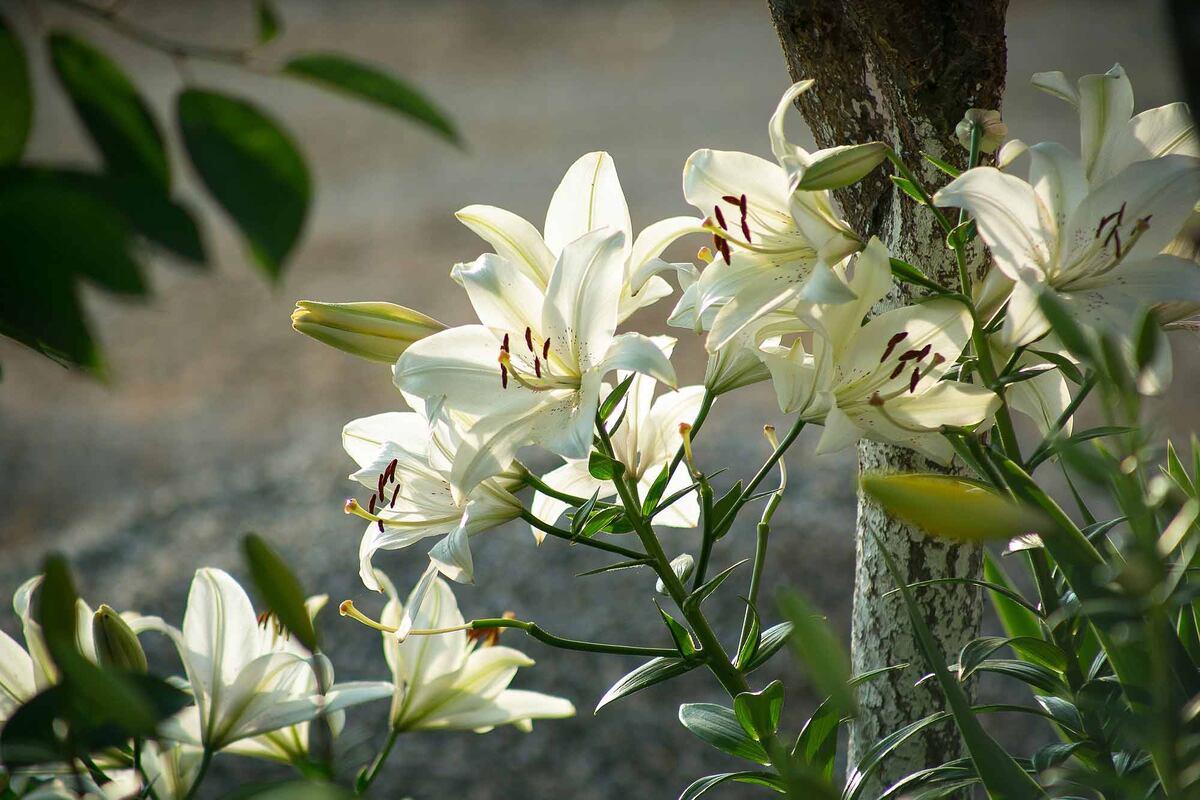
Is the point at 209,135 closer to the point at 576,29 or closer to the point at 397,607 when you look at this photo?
the point at 397,607

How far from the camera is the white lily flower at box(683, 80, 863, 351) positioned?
41 centimetres

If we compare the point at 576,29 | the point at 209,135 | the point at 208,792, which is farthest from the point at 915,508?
the point at 576,29

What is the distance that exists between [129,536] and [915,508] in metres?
2.10

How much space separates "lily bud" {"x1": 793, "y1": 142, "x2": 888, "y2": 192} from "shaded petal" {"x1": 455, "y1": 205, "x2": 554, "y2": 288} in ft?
0.38

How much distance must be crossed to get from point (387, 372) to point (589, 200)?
2.58m

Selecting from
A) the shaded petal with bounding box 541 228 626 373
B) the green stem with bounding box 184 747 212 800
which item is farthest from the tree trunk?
the green stem with bounding box 184 747 212 800

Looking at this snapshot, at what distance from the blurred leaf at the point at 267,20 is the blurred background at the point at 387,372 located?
0.11 ft

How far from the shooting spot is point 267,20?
21cm

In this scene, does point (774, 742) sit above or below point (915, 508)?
below

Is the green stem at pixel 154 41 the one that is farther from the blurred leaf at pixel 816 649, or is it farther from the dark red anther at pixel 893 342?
the dark red anther at pixel 893 342

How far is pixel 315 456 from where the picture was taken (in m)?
2.37

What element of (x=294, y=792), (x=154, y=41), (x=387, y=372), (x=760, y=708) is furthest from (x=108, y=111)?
(x=387, y=372)

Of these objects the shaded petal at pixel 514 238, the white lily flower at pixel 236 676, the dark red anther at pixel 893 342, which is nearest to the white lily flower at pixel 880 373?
the dark red anther at pixel 893 342

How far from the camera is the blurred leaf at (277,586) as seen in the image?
24 centimetres
